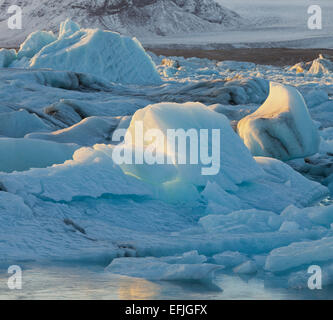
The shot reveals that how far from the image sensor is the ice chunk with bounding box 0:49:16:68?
70.0ft

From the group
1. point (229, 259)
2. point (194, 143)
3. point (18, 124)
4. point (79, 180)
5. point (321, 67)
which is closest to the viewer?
point (229, 259)

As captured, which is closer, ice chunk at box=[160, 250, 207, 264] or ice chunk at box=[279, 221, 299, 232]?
ice chunk at box=[160, 250, 207, 264]

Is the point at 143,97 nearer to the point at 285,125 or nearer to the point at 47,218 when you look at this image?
the point at 285,125

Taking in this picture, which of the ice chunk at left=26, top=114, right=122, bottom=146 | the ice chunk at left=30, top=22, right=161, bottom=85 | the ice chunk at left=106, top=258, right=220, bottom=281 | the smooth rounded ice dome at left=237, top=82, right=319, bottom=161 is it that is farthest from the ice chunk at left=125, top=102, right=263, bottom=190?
the ice chunk at left=30, top=22, right=161, bottom=85

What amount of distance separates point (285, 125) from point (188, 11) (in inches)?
5288

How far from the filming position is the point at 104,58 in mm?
18375

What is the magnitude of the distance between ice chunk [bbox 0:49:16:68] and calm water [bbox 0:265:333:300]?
18223mm

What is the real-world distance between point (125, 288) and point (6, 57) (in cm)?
1922

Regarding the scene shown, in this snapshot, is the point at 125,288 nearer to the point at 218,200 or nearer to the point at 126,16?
the point at 218,200

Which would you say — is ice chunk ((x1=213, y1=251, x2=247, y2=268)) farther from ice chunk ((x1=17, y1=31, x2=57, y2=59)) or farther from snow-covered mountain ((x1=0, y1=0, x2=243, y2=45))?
snow-covered mountain ((x1=0, y1=0, x2=243, y2=45))

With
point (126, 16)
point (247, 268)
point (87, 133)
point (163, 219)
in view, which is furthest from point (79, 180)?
point (126, 16)

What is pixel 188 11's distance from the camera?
455 ft

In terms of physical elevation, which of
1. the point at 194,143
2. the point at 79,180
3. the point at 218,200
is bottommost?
the point at 218,200

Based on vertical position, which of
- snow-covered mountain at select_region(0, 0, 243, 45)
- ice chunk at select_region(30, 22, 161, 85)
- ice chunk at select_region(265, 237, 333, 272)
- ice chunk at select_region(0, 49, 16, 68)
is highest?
snow-covered mountain at select_region(0, 0, 243, 45)
